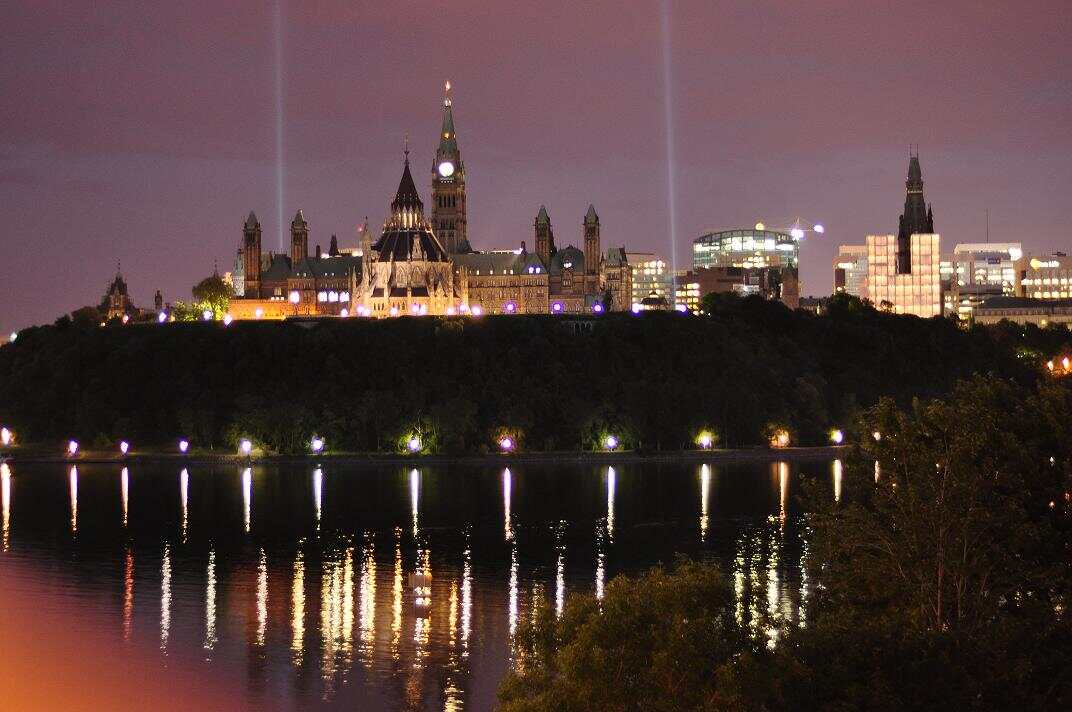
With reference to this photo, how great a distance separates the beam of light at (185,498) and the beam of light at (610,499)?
24306 millimetres

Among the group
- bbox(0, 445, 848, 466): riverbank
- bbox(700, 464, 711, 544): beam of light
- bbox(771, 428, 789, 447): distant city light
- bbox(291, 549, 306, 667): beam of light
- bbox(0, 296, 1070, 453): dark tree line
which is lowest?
bbox(291, 549, 306, 667): beam of light

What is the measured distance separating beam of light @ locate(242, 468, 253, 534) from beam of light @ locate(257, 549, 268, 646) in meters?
11.9

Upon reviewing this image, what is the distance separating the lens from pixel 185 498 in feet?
365

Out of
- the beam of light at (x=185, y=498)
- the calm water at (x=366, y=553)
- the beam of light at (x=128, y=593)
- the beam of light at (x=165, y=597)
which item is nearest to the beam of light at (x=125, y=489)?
the calm water at (x=366, y=553)

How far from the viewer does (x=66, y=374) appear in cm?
15075

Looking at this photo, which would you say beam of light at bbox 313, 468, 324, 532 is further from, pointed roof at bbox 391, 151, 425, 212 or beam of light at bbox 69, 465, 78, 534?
pointed roof at bbox 391, 151, 425, 212

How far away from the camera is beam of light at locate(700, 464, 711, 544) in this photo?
91.8 m

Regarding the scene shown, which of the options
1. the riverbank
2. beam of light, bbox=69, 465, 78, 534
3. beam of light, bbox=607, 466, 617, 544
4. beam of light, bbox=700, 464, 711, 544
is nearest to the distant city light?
the riverbank

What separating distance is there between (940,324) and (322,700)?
140875 millimetres

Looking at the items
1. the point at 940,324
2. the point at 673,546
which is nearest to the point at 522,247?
the point at 940,324

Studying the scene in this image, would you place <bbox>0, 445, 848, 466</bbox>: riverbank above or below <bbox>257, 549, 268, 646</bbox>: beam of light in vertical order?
above

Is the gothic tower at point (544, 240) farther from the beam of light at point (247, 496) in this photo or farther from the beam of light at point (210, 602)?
the beam of light at point (210, 602)

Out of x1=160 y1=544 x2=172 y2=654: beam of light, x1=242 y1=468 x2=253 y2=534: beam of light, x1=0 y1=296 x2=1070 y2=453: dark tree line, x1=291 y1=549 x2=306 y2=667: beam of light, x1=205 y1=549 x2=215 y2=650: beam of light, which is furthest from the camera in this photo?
x1=0 y1=296 x2=1070 y2=453: dark tree line

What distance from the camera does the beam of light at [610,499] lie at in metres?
92.4
